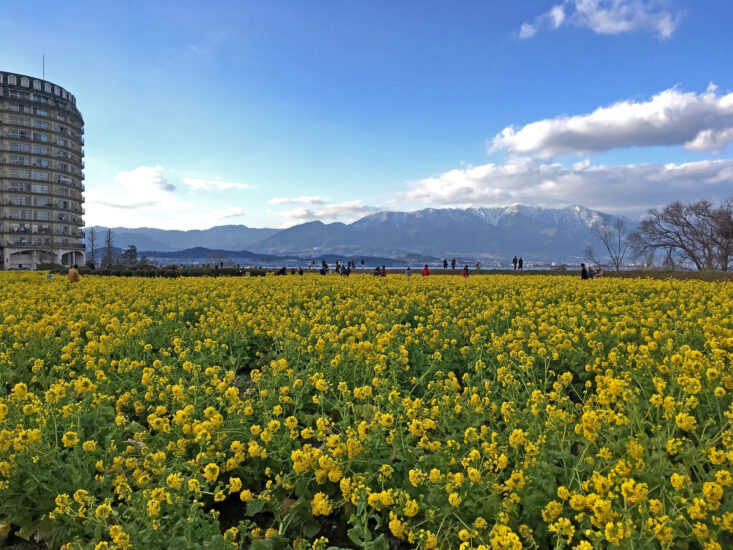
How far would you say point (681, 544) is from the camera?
3.01 metres

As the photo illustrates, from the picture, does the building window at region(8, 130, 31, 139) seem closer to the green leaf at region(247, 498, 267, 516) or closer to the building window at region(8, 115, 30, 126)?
the building window at region(8, 115, 30, 126)

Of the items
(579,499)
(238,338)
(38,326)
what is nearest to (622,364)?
(579,499)

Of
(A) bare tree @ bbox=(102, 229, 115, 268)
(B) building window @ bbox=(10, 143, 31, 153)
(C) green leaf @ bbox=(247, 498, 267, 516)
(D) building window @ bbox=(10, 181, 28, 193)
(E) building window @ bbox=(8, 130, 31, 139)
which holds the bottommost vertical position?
(C) green leaf @ bbox=(247, 498, 267, 516)

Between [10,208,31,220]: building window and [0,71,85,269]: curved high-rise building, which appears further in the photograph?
[10,208,31,220]: building window

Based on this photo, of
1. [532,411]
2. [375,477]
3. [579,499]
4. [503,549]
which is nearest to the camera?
[503,549]

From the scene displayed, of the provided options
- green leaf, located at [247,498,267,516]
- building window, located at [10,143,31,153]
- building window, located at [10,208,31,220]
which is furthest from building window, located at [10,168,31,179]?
green leaf, located at [247,498,267,516]

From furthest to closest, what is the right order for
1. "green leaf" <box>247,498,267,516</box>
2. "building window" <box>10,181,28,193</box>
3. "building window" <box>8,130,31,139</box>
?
"building window" <box>10,181,28,193</box>, "building window" <box>8,130,31,139</box>, "green leaf" <box>247,498,267,516</box>

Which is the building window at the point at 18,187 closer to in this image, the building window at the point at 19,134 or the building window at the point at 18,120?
the building window at the point at 19,134

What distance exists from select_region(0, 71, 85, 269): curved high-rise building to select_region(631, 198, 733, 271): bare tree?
400ft

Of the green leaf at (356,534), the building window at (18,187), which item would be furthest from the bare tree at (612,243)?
the building window at (18,187)

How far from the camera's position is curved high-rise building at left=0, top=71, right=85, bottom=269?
10562cm

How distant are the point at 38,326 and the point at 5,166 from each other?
12920cm

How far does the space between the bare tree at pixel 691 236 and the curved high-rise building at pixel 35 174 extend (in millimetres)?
122011

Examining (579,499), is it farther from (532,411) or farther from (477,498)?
(532,411)
